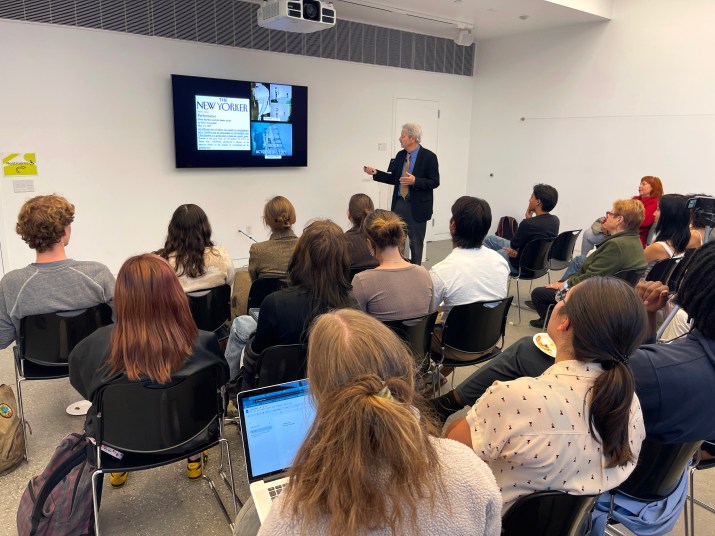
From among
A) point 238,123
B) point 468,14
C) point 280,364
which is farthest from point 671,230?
point 238,123

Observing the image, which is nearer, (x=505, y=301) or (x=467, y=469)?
(x=467, y=469)

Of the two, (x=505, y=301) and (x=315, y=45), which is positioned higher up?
(x=315, y=45)

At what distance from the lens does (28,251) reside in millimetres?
4754

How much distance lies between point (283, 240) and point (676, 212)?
2.59 m

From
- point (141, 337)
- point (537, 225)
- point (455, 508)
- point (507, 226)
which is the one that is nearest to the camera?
point (455, 508)

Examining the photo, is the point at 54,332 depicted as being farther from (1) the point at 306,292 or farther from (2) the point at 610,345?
(2) the point at 610,345

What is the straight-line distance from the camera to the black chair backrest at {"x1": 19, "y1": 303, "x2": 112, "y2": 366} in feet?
7.47

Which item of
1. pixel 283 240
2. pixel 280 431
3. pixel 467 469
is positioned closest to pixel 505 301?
pixel 283 240

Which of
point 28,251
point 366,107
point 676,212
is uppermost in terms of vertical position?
point 366,107

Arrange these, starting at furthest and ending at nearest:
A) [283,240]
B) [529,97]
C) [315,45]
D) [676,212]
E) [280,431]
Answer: [529,97] → [315,45] → [676,212] → [283,240] → [280,431]

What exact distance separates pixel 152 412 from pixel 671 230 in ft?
11.2

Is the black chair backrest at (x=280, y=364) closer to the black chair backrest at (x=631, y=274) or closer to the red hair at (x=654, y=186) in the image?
the black chair backrest at (x=631, y=274)

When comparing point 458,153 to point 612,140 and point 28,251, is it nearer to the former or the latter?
point 612,140

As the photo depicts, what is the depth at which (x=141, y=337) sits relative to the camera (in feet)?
5.49
